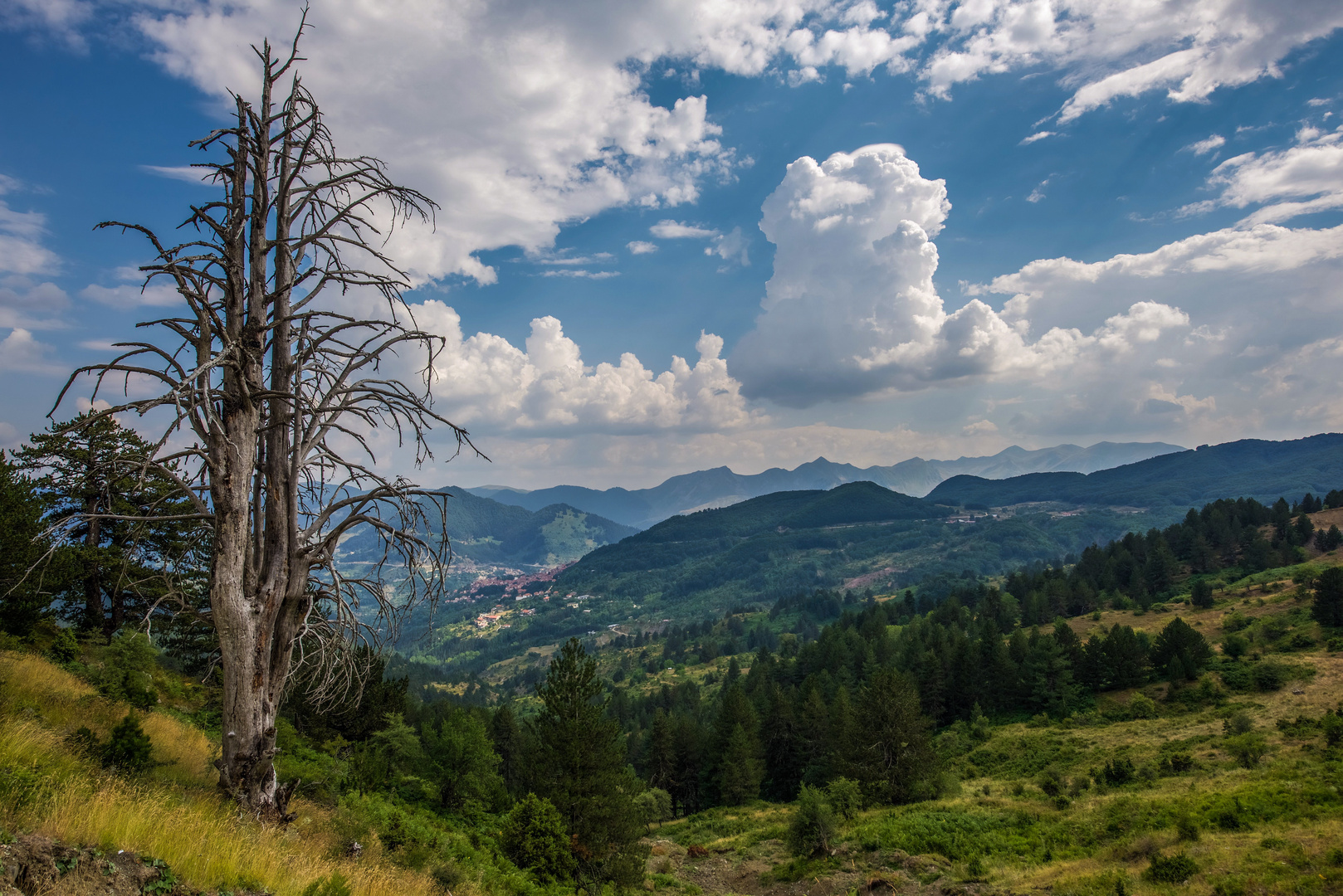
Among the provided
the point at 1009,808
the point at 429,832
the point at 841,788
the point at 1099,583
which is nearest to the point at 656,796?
the point at 841,788

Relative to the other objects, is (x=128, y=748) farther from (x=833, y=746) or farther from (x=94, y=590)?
(x=833, y=746)

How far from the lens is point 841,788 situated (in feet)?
107

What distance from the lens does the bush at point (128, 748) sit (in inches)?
364

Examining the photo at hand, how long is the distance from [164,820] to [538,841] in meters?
14.5

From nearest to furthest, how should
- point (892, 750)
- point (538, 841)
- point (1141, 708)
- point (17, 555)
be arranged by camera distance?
point (538, 841), point (17, 555), point (892, 750), point (1141, 708)

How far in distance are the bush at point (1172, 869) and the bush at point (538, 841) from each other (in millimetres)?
17507

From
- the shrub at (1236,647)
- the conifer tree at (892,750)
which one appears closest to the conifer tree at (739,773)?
the conifer tree at (892,750)

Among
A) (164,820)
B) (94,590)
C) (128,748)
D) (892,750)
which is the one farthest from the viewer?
(892,750)

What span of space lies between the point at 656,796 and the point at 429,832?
39.6m

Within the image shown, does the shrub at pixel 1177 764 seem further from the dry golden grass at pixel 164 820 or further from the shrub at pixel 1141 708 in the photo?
the dry golden grass at pixel 164 820

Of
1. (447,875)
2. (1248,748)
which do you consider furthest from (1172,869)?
(447,875)

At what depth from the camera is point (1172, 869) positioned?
628 inches

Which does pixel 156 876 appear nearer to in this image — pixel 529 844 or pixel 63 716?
pixel 63 716

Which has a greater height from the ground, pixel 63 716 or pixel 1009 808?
pixel 63 716
